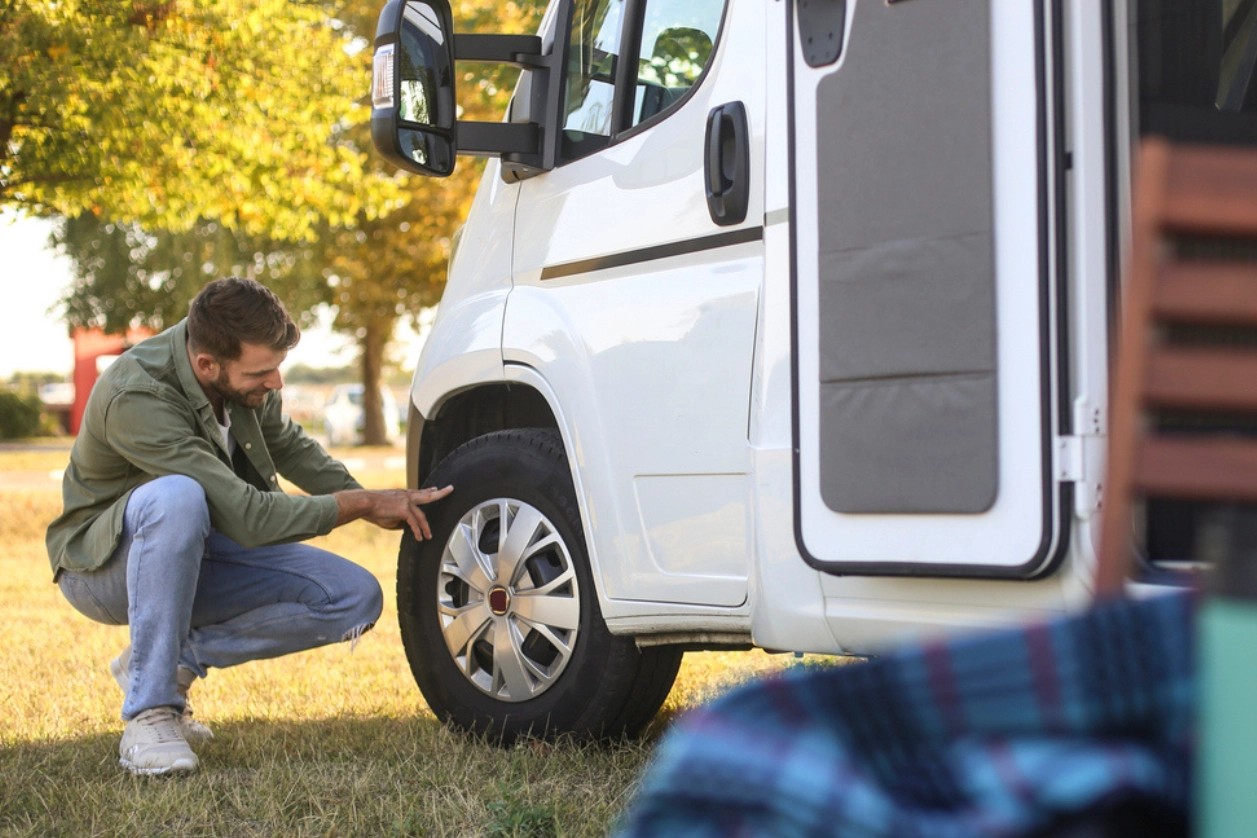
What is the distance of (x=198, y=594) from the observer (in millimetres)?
3930

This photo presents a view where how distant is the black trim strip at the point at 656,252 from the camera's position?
9.59 ft

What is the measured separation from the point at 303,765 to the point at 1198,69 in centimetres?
283

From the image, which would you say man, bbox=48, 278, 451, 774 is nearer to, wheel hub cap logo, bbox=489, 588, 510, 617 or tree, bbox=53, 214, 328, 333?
wheel hub cap logo, bbox=489, 588, 510, 617

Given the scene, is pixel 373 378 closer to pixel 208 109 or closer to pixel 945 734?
pixel 208 109

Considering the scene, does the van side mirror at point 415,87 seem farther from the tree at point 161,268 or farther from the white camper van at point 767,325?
the tree at point 161,268

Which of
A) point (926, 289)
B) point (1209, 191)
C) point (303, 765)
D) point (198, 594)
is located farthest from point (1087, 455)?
point (198, 594)

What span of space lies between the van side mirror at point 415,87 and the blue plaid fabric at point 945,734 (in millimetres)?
2508

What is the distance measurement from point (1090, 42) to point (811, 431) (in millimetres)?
823

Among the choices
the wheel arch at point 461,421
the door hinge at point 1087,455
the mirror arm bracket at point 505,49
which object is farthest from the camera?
the wheel arch at point 461,421

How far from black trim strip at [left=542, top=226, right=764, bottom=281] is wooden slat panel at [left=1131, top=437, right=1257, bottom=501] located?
1779 mm

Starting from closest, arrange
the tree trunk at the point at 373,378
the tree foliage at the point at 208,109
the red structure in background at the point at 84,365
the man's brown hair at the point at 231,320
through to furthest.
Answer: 1. the man's brown hair at the point at 231,320
2. the tree foliage at the point at 208,109
3. the tree trunk at the point at 373,378
4. the red structure in background at the point at 84,365

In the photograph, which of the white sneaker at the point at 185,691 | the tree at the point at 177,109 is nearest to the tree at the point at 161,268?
the tree at the point at 177,109

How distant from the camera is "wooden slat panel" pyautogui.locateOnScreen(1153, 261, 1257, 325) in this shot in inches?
43.0

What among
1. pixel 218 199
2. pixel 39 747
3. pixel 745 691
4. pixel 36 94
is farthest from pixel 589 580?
pixel 218 199
